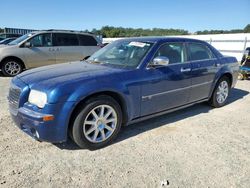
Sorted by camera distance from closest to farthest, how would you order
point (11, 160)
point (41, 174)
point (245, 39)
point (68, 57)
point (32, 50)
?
1. point (41, 174)
2. point (11, 160)
3. point (32, 50)
4. point (68, 57)
5. point (245, 39)

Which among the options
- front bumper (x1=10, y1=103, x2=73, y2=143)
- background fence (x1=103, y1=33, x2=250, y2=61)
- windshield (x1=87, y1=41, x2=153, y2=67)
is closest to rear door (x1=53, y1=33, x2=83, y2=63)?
windshield (x1=87, y1=41, x2=153, y2=67)

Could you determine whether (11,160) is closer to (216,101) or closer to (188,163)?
(188,163)

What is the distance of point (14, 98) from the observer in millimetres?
3383

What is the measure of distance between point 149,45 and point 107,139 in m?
1.72

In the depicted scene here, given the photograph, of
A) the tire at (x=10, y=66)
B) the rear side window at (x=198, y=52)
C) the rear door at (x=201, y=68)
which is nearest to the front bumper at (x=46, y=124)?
the rear door at (x=201, y=68)

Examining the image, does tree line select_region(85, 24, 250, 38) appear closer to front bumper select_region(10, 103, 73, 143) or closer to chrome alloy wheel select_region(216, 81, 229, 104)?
chrome alloy wheel select_region(216, 81, 229, 104)

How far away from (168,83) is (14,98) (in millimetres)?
2397

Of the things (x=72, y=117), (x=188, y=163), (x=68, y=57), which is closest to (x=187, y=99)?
(x=188, y=163)

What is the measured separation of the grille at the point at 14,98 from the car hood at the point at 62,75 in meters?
0.17

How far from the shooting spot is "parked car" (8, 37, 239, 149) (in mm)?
3055

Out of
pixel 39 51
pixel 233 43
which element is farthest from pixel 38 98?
pixel 233 43

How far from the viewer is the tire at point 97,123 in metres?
3.21

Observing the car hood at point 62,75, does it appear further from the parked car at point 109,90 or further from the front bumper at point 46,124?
the front bumper at point 46,124

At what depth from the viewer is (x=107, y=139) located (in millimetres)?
3557
